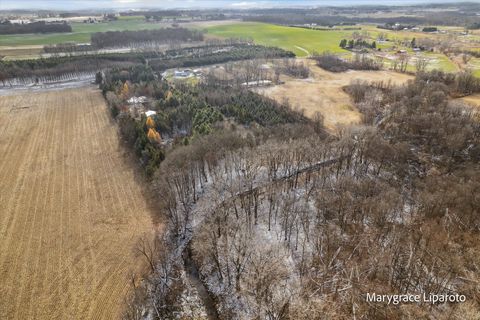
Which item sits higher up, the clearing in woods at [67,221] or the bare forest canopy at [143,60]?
the bare forest canopy at [143,60]

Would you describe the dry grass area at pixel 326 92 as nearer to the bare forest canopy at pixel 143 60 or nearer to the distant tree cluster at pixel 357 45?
the bare forest canopy at pixel 143 60

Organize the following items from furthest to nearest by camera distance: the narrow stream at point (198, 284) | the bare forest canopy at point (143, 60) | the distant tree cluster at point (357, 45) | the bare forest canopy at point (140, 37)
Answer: the bare forest canopy at point (140, 37) → the distant tree cluster at point (357, 45) → the bare forest canopy at point (143, 60) → the narrow stream at point (198, 284)

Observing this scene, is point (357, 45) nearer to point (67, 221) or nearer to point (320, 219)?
point (320, 219)

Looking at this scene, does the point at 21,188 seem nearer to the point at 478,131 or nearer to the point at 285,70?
the point at 478,131

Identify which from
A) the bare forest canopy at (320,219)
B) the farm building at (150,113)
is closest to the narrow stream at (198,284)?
the bare forest canopy at (320,219)

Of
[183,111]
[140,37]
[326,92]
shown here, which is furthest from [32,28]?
[326,92]

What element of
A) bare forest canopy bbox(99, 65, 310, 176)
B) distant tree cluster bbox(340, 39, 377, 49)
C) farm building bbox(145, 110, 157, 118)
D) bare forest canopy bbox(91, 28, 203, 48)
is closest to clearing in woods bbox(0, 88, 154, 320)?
bare forest canopy bbox(99, 65, 310, 176)

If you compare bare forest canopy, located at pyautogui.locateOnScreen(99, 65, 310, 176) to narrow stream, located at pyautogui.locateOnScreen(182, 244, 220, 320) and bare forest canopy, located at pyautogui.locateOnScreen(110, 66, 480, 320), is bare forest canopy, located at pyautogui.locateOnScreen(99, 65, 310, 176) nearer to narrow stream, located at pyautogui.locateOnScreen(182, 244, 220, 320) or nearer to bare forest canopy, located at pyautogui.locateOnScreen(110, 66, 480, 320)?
bare forest canopy, located at pyautogui.locateOnScreen(110, 66, 480, 320)
